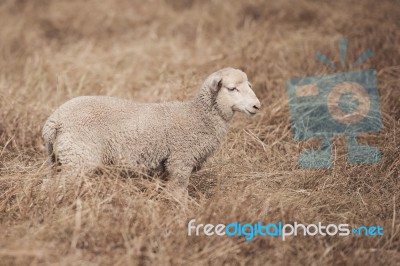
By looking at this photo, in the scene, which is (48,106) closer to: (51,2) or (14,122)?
(14,122)

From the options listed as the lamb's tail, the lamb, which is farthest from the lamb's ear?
the lamb's tail

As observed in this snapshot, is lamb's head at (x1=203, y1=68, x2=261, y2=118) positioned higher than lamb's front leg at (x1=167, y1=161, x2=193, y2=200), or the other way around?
lamb's head at (x1=203, y1=68, x2=261, y2=118)

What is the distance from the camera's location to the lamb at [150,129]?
3.22 metres

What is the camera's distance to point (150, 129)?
3.41 m

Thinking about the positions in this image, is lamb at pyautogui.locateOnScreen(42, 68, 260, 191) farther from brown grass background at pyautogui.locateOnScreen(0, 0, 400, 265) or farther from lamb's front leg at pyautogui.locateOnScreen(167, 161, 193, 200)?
brown grass background at pyautogui.locateOnScreen(0, 0, 400, 265)

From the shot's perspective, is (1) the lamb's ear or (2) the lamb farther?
(1) the lamb's ear

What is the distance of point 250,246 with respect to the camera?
283 centimetres

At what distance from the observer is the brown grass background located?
2803 millimetres
